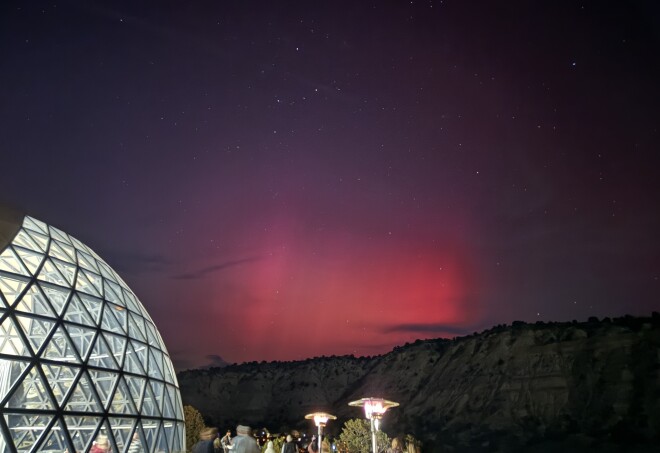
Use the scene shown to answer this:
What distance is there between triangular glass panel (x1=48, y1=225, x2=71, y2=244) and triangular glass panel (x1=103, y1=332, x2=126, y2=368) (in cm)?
384

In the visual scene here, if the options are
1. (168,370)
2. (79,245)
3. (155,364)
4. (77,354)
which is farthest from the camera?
(79,245)

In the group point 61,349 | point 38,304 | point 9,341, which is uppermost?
point 38,304

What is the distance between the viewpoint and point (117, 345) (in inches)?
542

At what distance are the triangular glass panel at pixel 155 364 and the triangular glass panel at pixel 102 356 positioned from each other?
1.49 m

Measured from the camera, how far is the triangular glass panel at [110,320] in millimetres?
14077

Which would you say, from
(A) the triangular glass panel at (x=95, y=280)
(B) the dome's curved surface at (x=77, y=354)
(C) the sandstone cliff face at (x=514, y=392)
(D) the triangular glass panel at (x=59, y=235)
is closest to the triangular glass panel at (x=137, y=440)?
(B) the dome's curved surface at (x=77, y=354)

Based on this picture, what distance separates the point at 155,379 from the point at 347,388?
3112 inches

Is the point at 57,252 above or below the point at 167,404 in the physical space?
above

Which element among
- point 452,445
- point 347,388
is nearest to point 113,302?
point 452,445

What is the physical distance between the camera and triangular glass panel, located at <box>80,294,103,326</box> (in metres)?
13.6

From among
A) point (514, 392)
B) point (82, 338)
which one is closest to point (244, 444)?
point (82, 338)

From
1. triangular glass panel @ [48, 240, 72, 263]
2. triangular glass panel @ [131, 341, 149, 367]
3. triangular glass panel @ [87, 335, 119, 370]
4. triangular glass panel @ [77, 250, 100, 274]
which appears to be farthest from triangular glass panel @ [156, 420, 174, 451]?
triangular glass panel @ [48, 240, 72, 263]

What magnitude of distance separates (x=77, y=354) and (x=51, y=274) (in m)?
2.72

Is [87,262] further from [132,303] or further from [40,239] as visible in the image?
[132,303]
